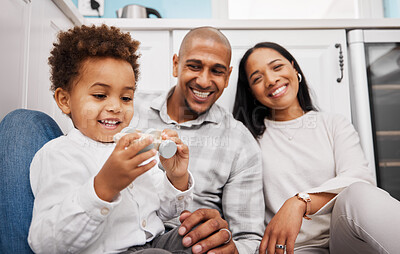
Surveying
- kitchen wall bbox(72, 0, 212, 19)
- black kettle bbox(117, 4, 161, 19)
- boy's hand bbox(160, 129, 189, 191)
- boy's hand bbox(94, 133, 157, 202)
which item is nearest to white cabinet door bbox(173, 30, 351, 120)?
black kettle bbox(117, 4, 161, 19)

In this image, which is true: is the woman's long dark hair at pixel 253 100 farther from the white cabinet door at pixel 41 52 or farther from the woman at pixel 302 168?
the white cabinet door at pixel 41 52

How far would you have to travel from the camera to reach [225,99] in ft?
4.66

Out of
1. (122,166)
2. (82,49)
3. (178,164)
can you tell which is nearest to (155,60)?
(82,49)

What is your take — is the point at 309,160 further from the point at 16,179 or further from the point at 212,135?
the point at 16,179

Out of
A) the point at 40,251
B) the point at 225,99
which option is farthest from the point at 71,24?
the point at 40,251

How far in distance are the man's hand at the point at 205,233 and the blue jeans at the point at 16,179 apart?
0.32 metres

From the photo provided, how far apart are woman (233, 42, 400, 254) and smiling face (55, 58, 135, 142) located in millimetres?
491

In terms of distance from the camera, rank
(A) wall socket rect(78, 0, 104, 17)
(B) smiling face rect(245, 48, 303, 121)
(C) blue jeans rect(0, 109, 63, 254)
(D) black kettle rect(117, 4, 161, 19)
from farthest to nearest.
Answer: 1. (A) wall socket rect(78, 0, 104, 17)
2. (D) black kettle rect(117, 4, 161, 19)
3. (B) smiling face rect(245, 48, 303, 121)
4. (C) blue jeans rect(0, 109, 63, 254)

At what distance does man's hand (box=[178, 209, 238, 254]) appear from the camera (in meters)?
0.67

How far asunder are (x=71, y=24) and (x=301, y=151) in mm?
1044

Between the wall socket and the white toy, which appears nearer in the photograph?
the white toy

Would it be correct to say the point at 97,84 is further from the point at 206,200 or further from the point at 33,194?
the point at 206,200

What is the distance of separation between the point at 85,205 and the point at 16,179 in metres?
0.22

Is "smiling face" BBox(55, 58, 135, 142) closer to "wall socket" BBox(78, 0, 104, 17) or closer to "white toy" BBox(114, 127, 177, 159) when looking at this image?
"white toy" BBox(114, 127, 177, 159)
